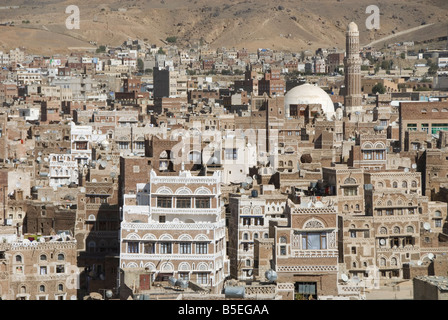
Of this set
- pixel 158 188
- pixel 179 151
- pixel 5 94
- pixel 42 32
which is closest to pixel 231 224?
pixel 158 188

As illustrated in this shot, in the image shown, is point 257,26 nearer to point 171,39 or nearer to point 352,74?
point 171,39

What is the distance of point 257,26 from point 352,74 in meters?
110

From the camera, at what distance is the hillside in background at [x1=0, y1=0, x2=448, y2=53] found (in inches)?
6772

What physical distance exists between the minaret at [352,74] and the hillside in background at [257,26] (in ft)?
→ 284

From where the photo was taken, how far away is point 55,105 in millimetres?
74625

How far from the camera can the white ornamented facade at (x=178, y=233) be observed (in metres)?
24.7

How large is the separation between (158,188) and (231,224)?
3.02 metres

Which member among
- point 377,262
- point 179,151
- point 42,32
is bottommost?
point 377,262

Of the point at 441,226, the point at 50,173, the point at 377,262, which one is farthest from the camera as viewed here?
the point at 50,173

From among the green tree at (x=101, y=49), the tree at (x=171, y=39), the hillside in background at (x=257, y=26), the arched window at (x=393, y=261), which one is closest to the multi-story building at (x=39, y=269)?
the arched window at (x=393, y=261)

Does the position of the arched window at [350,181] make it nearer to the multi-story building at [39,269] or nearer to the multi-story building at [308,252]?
the multi-story building at [39,269]

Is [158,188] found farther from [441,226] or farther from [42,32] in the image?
[42,32]

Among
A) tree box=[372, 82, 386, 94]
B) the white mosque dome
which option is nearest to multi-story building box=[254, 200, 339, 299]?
the white mosque dome

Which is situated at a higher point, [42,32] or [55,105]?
[42,32]
